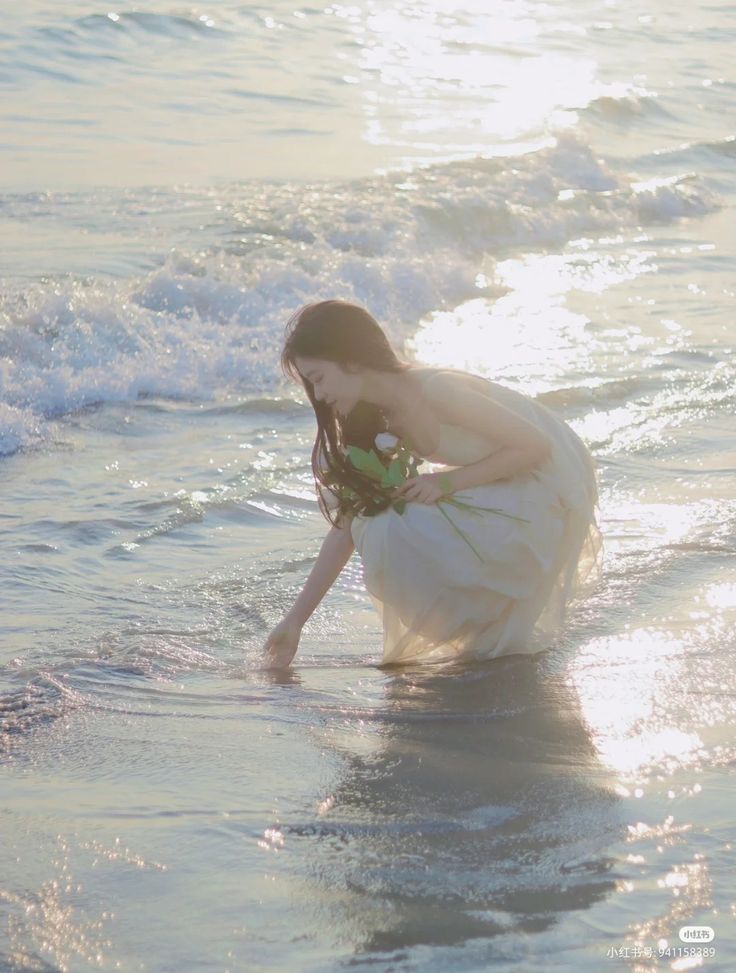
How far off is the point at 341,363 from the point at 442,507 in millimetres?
536

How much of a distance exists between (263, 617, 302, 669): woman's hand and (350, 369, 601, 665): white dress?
0.92 feet

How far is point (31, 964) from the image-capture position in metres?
2.54

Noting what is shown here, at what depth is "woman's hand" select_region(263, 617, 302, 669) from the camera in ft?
14.3

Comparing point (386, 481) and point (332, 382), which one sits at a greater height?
point (332, 382)

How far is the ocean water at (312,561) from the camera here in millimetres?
2781

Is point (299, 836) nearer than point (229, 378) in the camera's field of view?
Yes

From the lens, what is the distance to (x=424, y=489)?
4.14m

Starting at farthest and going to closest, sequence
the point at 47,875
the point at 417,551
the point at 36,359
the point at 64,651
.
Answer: the point at 36,359, the point at 64,651, the point at 417,551, the point at 47,875

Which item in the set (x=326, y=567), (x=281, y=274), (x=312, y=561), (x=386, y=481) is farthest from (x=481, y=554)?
(x=281, y=274)

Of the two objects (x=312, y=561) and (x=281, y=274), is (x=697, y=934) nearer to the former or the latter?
(x=312, y=561)

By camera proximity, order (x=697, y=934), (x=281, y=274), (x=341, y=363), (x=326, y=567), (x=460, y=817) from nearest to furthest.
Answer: (x=697, y=934) → (x=460, y=817) → (x=341, y=363) → (x=326, y=567) → (x=281, y=274)

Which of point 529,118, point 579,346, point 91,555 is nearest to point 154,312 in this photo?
point 579,346

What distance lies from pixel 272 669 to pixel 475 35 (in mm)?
21663

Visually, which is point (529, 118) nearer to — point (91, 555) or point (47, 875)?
point (91, 555)
